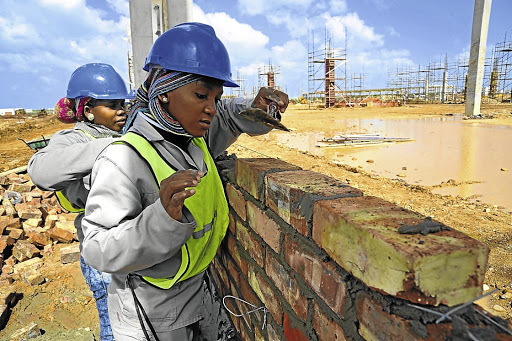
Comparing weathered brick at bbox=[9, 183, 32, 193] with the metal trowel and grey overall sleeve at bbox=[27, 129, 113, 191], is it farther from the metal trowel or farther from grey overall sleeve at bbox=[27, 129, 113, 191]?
the metal trowel

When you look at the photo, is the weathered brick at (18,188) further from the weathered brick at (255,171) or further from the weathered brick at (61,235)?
the weathered brick at (255,171)

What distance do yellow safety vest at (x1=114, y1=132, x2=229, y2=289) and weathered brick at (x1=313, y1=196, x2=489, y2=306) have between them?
64cm

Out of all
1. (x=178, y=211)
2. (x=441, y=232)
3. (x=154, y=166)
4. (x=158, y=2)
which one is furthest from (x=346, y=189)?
(x=158, y=2)

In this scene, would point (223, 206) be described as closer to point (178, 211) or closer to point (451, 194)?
point (178, 211)

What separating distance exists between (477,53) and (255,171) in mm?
18693

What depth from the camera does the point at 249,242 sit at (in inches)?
71.9

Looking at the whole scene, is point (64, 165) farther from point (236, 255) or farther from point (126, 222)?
point (236, 255)

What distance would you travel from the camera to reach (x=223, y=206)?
1620 millimetres

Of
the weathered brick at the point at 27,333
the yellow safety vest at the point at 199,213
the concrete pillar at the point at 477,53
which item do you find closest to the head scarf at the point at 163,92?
the yellow safety vest at the point at 199,213

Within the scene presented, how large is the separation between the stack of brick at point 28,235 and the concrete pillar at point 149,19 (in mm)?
2694

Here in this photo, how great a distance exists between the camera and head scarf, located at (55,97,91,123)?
2301mm

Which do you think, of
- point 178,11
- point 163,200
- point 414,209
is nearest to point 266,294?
point 163,200

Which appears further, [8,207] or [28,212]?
[8,207]

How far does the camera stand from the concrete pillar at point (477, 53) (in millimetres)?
15211
